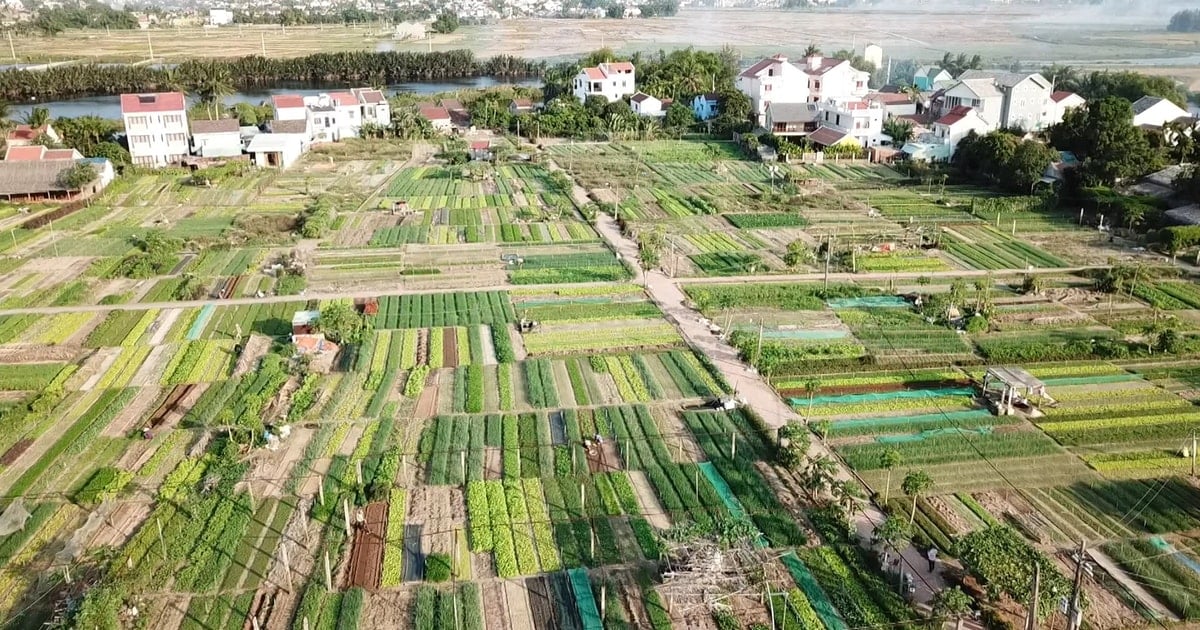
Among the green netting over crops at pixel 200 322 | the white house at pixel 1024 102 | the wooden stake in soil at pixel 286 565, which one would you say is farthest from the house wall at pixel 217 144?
the white house at pixel 1024 102

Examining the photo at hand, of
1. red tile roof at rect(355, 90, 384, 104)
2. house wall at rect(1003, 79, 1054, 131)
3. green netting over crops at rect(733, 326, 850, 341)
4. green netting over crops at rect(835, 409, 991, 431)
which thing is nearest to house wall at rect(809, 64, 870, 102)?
house wall at rect(1003, 79, 1054, 131)

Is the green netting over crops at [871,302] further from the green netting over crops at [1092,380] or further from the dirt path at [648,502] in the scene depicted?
the dirt path at [648,502]

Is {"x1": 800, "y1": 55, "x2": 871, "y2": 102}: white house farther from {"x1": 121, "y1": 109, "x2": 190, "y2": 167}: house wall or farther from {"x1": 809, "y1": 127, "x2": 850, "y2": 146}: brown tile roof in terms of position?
{"x1": 121, "y1": 109, "x2": 190, "y2": 167}: house wall

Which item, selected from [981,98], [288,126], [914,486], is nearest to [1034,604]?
[914,486]

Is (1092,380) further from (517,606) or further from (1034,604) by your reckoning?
(517,606)

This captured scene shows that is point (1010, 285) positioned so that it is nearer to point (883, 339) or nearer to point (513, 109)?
point (883, 339)

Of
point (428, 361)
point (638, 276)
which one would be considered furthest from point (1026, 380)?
point (428, 361)
